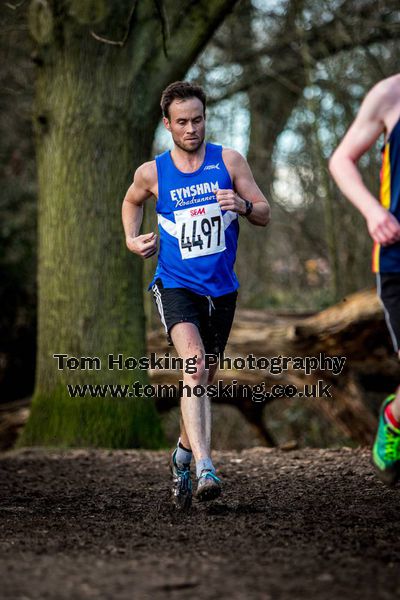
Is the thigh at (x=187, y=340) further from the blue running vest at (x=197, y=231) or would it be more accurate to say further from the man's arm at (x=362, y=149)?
the man's arm at (x=362, y=149)

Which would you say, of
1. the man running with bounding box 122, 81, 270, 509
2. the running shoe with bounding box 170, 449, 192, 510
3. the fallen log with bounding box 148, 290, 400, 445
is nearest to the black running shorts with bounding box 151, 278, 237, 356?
the man running with bounding box 122, 81, 270, 509

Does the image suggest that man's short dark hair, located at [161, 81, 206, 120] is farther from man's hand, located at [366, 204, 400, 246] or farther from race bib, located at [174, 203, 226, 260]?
man's hand, located at [366, 204, 400, 246]

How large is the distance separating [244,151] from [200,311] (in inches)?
401

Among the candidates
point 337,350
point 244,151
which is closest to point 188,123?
point 337,350

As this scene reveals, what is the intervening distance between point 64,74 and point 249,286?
23.8ft

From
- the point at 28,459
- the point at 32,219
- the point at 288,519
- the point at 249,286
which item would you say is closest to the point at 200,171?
the point at 288,519

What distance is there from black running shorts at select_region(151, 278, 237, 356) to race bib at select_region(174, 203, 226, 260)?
23 centimetres

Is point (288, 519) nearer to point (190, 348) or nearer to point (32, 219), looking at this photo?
point (190, 348)

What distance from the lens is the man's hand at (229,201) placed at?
507cm

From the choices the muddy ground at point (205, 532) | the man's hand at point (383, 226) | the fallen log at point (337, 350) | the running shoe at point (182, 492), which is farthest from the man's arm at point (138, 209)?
the fallen log at point (337, 350)

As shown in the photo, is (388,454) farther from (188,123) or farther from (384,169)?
(188,123)

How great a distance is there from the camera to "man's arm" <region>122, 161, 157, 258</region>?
5227mm

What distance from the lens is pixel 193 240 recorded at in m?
5.23

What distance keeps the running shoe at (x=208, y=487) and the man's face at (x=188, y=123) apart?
1.84 meters
